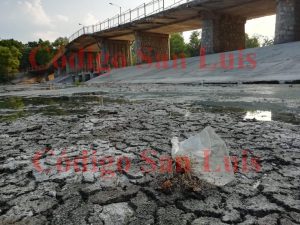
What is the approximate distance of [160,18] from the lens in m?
19.9

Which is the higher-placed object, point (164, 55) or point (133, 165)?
point (164, 55)

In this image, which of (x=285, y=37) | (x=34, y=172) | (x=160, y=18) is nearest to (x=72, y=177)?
(x=34, y=172)

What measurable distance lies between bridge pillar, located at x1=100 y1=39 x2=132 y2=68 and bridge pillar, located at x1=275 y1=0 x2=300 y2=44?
18712mm

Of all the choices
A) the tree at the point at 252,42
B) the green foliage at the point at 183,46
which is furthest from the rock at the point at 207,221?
the tree at the point at 252,42

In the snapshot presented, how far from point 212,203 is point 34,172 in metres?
1.13

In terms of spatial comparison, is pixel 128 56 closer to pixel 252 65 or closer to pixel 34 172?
pixel 252 65

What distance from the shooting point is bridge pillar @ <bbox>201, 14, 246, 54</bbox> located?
18547 mm

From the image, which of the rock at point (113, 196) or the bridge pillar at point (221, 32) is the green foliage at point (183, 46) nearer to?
the bridge pillar at point (221, 32)

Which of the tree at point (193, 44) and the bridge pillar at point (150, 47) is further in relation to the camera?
Result: the tree at point (193, 44)

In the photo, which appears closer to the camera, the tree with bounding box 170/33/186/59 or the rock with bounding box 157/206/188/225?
the rock with bounding box 157/206/188/225

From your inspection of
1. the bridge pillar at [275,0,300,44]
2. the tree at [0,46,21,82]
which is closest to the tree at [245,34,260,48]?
the bridge pillar at [275,0,300,44]

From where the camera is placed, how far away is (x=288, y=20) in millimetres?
14531

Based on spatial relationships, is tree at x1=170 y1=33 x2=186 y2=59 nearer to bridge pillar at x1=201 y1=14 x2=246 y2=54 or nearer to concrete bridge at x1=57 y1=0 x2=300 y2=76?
concrete bridge at x1=57 y1=0 x2=300 y2=76

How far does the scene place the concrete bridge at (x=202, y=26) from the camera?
583 inches
